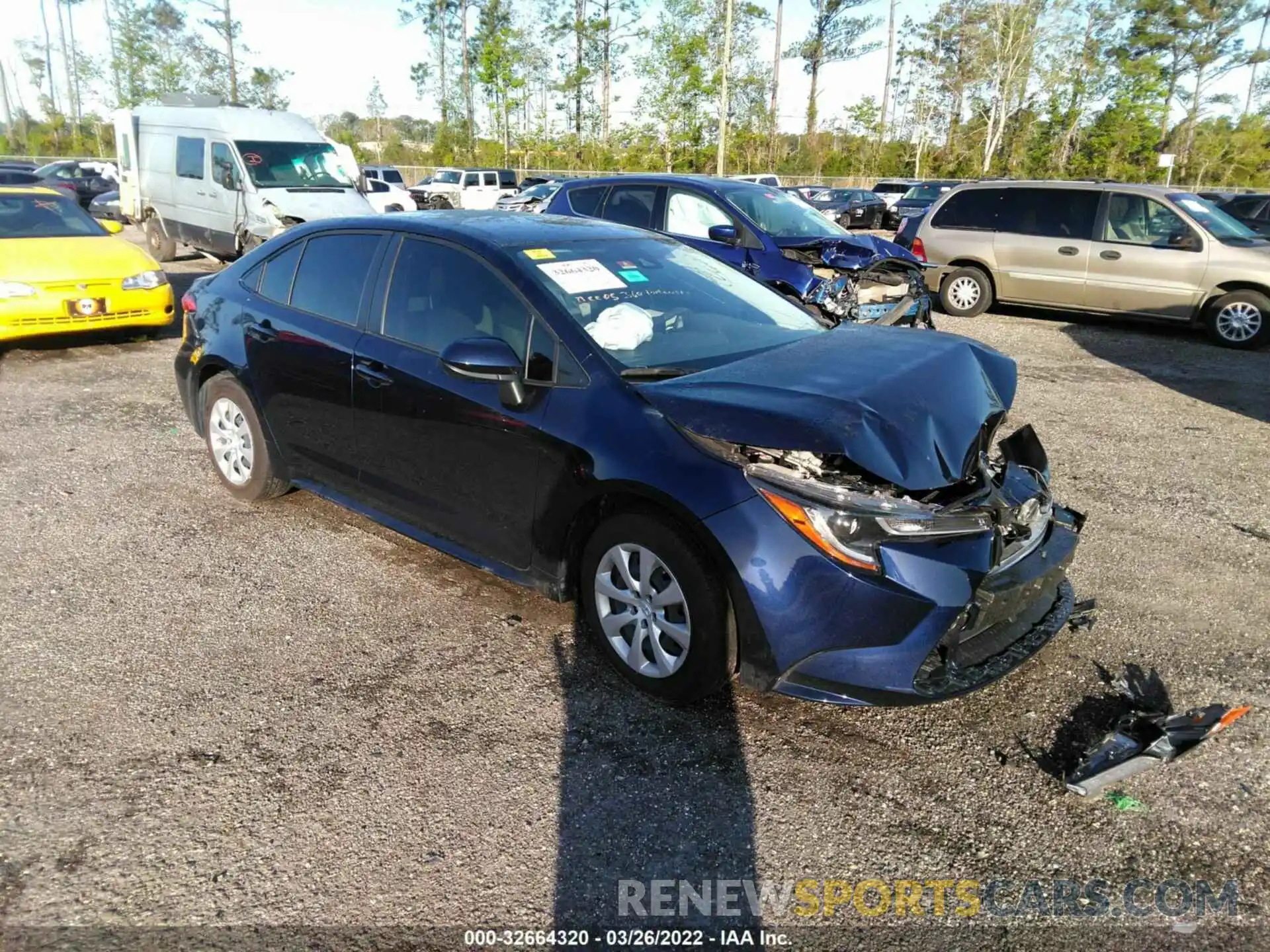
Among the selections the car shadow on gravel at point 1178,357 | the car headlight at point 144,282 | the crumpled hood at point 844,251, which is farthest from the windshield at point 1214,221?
the car headlight at point 144,282

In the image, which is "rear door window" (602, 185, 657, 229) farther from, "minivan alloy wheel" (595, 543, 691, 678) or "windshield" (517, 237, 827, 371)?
"minivan alloy wheel" (595, 543, 691, 678)

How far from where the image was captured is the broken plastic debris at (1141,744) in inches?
111

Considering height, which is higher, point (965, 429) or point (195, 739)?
point (965, 429)

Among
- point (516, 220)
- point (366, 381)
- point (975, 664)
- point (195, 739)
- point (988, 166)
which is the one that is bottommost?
point (195, 739)

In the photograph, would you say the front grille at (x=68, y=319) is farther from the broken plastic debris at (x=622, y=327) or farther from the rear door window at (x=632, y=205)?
the broken plastic debris at (x=622, y=327)

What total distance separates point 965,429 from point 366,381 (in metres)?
2.58

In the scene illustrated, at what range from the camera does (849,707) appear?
11.0 ft

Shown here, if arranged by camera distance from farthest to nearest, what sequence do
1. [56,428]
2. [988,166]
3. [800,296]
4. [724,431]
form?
1. [988,166]
2. [800,296]
3. [56,428]
4. [724,431]

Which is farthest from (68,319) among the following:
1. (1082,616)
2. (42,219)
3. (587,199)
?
(1082,616)

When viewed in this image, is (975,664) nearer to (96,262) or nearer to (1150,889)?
(1150,889)

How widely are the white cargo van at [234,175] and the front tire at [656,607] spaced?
11068mm

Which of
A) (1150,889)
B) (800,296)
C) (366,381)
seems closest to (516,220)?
(366,381)

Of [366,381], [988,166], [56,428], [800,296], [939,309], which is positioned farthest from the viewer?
[988,166]

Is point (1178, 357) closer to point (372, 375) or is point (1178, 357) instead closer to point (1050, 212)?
point (1050, 212)
